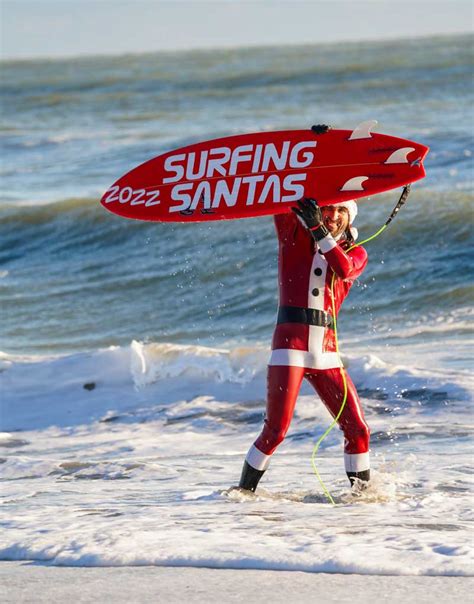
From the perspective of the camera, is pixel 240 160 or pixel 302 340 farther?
pixel 240 160

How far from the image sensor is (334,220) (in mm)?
5461

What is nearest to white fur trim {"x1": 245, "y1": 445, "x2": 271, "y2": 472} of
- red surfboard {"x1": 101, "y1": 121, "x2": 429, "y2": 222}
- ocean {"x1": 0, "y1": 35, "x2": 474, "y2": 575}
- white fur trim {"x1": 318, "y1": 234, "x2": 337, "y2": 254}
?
ocean {"x1": 0, "y1": 35, "x2": 474, "y2": 575}

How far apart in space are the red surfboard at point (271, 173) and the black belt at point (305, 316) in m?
0.47

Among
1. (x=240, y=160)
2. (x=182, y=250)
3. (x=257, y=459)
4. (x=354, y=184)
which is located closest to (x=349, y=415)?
(x=257, y=459)

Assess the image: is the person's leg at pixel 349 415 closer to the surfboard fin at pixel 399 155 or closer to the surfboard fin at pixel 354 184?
the surfboard fin at pixel 354 184

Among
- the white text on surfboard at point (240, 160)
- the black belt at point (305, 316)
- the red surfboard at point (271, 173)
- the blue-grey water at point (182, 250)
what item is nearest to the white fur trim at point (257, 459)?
the black belt at point (305, 316)

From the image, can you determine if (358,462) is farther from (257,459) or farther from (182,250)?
(182,250)

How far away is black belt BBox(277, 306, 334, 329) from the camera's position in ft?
17.5

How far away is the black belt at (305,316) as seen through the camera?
5.34 meters

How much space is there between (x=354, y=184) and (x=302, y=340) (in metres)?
0.83

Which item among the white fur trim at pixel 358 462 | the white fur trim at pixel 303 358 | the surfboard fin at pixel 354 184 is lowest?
the white fur trim at pixel 358 462

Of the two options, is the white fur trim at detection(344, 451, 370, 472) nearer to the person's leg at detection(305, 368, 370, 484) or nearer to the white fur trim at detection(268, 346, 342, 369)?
the person's leg at detection(305, 368, 370, 484)

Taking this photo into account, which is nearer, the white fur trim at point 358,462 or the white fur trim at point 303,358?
the white fur trim at point 303,358

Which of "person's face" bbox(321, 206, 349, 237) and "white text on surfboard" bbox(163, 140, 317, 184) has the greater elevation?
"white text on surfboard" bbox(163, 140, 317, 184)
